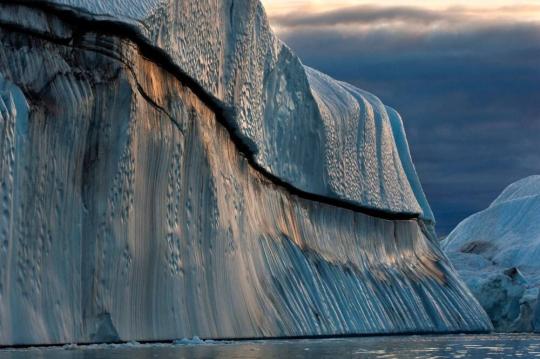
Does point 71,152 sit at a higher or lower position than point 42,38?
lower

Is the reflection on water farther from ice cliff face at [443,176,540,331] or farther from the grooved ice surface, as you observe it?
ice cliff face at [443,176,540,331]

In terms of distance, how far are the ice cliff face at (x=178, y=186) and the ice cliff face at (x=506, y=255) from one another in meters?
7.89

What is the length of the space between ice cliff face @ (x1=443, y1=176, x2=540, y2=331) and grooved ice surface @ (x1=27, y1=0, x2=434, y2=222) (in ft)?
13.9

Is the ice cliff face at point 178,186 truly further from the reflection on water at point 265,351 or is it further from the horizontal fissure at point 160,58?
the reflection on water at point 265,351

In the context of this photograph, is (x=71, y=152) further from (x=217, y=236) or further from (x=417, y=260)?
(x=417, y=260)

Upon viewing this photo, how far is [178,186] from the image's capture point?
67.5ft

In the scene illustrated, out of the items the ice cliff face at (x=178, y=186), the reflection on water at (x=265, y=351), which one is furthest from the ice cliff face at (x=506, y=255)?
the reflection on water at (x=265, y=351)

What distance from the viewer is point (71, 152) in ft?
58.4

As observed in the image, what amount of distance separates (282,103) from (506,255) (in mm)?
24861

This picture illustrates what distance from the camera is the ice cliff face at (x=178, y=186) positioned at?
17141 millimetres

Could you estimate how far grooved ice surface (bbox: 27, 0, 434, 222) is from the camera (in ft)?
67.8

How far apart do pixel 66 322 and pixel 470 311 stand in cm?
1708

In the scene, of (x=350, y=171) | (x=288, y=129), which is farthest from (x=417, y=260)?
(x=288, y=129)

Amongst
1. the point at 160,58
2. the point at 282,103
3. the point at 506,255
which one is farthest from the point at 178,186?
the point at 506,255
